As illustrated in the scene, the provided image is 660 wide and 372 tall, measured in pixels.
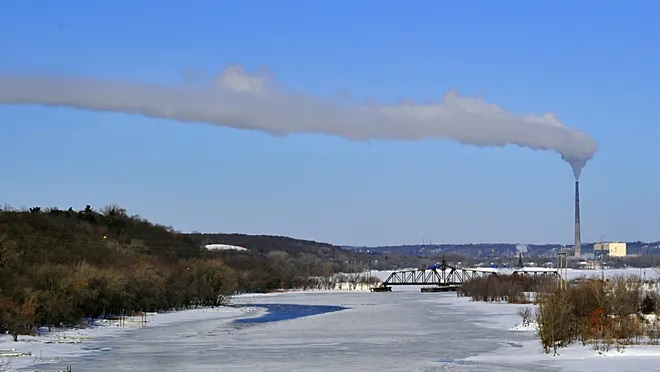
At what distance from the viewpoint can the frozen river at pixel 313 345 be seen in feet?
105

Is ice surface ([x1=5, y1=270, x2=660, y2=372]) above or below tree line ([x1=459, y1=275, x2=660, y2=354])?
below

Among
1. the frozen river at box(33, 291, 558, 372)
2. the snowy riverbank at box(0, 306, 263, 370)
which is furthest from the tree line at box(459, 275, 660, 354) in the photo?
the snowy riverbank at box(0, 306, 263, 370)

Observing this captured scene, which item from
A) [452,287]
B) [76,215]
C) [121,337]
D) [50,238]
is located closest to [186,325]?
[121,337]

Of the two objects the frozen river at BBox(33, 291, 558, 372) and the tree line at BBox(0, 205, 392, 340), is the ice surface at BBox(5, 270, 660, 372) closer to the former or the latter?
the frozen river at BBox(33, 291, 558, 372)

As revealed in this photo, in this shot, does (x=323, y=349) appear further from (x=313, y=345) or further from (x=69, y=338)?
(x=69, y=338)

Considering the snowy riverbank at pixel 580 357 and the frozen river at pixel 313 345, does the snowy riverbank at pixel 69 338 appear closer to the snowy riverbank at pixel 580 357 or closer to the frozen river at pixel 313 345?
the frozen river at pixel 313 345

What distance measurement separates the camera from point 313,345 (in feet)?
132

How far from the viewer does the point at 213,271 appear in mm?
82062

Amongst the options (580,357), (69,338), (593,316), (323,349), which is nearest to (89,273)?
(69,338)

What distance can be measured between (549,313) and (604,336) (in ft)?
9.55

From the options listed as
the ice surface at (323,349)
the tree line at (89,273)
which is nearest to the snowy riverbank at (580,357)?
the ice surface at (323,349)

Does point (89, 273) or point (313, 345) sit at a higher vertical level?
point (89, 273)

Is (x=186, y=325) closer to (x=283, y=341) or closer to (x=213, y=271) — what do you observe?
(x=283, y=341)

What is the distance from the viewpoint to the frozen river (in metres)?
32.0
